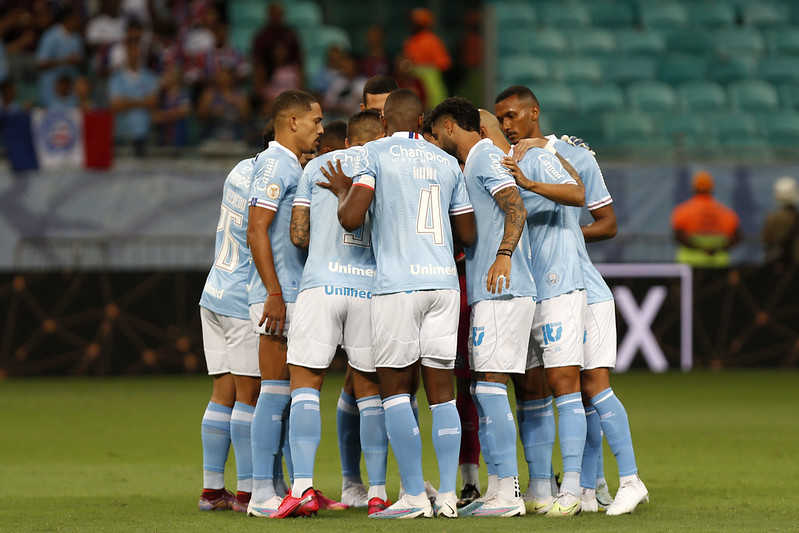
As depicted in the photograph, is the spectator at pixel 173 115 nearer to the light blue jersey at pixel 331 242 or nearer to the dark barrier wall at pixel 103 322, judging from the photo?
the dark barrier wall at pixel 103 322

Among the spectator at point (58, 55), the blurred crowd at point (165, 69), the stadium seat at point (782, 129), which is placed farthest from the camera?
the stadium seat at point (782, 129)

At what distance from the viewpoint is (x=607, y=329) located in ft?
23.4

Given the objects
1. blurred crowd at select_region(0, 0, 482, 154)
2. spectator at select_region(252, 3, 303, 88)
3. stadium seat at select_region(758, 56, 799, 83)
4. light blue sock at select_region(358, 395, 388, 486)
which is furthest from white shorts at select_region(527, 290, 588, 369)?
stadium seat at select_region(758, 56, 799, 83)

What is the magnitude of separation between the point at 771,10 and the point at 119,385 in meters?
12.7

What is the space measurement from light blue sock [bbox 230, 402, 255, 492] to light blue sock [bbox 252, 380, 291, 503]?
211 mm

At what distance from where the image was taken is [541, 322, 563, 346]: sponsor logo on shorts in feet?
22.6

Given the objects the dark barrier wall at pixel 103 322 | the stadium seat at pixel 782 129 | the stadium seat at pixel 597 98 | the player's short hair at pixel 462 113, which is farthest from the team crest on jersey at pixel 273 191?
the stadium seat at pixel 782 129

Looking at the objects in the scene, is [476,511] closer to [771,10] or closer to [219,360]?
[219,360]

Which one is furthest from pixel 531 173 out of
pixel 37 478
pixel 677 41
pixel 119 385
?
pixel 677 41

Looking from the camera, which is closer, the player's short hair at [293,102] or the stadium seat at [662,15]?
the player's short hair at [293,102]

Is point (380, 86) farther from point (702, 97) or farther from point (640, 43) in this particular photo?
point (640, 43)

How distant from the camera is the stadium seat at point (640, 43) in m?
20.0

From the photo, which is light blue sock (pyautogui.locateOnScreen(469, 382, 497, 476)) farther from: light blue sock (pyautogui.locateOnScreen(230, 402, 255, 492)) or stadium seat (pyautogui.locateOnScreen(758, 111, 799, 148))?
stadium seat (pyautogui.locateOnScreen(758, 111, 799, 148))

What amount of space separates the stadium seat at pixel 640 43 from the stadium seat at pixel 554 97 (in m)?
1.53
